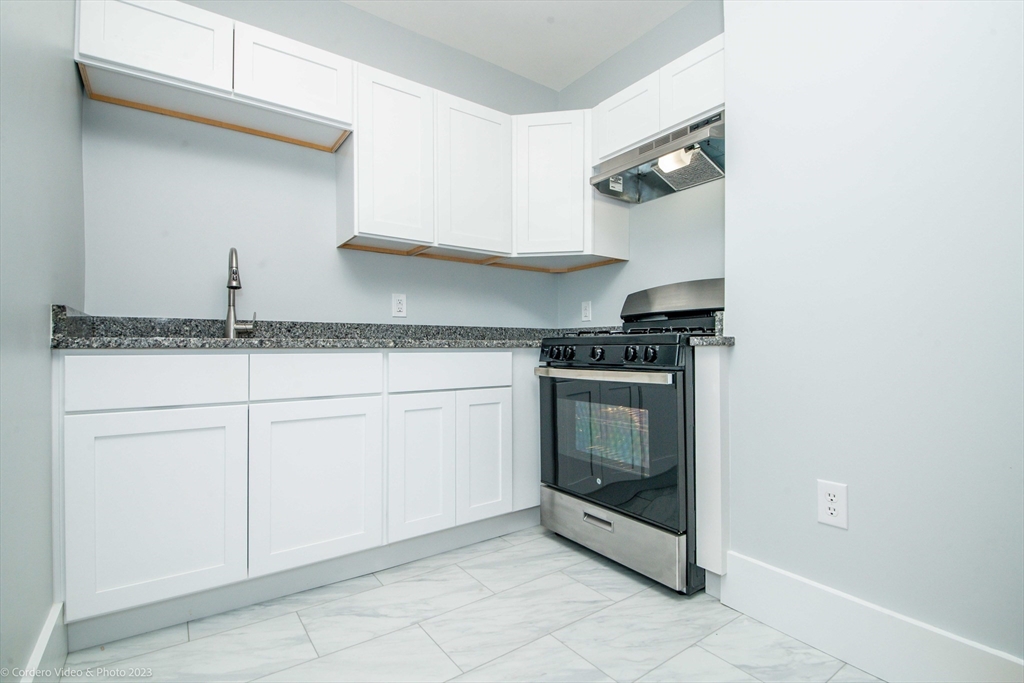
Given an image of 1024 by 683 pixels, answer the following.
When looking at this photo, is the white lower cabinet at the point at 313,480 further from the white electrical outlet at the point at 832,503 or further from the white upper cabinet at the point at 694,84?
the white upper cabinet at the point at 694,84

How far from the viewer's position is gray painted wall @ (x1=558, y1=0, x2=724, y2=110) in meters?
Result: 2.30

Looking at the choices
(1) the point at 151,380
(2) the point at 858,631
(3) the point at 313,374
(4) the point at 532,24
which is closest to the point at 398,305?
(3) the point at 313,374

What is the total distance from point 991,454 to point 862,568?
1.46ft

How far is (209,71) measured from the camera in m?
1.78

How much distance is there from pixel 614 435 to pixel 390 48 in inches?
85.6

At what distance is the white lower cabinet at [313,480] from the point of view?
1623mm

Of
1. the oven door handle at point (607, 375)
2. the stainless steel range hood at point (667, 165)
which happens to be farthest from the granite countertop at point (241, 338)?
the stainless steel range hood at point (667, 165)

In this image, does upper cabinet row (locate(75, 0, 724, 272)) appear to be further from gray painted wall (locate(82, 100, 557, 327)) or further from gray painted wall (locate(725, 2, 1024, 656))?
gray painted wall (locate(725, 2, 1024, 656))

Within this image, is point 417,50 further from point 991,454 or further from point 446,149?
point 991,454

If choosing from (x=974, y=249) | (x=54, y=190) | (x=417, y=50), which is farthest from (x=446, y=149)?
(x=974, y=249)

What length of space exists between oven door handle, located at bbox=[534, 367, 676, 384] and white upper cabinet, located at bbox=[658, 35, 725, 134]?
1023 mm

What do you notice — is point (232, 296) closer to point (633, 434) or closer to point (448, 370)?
point (448, 370)

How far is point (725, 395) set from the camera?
5.56ft

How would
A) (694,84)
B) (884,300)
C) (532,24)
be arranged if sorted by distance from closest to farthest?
(884,300) → (694,84) → (532,24)
